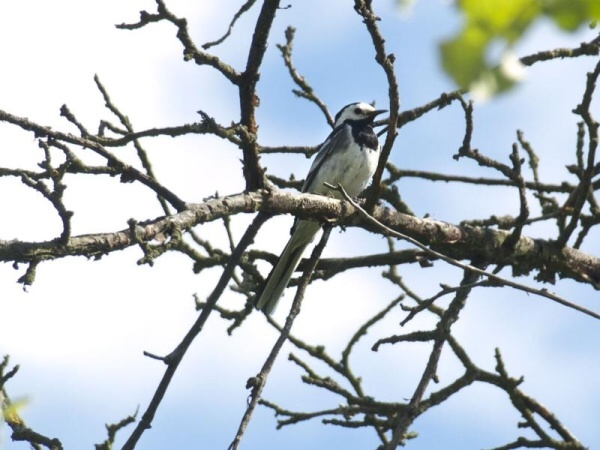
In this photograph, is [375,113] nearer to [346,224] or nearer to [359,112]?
[359,112]

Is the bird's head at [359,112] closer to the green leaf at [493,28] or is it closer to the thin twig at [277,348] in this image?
the thin twig at [277,348]

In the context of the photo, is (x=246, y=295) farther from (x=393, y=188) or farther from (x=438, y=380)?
(x=438, y=380)

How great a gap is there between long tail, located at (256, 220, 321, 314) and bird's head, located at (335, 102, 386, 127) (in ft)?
7.59

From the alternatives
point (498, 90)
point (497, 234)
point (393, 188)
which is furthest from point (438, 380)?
point (498, 90)

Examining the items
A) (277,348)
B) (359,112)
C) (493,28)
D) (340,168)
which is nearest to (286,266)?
(340,168)

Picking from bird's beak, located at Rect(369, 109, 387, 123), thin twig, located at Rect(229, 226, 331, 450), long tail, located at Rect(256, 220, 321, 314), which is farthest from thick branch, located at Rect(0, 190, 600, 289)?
bird's beak, located at Rect(369, 109, 387, 123)

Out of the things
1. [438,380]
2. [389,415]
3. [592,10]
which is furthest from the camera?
[389,415]

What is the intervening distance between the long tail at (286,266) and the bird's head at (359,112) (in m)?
2.31

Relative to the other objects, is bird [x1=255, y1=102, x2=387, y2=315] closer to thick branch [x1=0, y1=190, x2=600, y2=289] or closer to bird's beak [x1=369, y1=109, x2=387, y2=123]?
bird's beak [x1=369, y1=109, x2=387, y2=123]

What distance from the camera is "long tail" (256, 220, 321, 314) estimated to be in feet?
20.3

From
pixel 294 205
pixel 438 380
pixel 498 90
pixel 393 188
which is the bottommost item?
pixel 498 90

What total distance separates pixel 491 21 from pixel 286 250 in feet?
19.5

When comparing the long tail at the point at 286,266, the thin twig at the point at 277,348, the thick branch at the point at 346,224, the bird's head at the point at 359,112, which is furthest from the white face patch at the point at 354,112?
the thin twig at the point at 277,348

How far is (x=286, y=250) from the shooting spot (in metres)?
7.04
